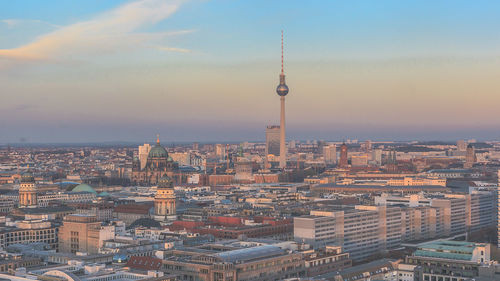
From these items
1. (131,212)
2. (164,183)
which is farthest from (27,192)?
(164,183)

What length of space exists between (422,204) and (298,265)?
4599 centimetres

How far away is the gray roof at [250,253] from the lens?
65375 millimetres

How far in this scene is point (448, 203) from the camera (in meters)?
108

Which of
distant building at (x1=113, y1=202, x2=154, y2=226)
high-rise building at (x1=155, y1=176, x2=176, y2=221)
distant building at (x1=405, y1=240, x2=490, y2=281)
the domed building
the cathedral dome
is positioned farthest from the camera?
the domed building

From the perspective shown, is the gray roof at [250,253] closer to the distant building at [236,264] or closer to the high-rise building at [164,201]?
the distant building at [236,264]

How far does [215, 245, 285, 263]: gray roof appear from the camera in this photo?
65375 mm

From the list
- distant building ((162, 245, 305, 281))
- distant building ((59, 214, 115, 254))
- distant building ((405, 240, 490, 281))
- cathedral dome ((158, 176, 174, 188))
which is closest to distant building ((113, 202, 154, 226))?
cathedral dome ((158, 176, 174, 188))

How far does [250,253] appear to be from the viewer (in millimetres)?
67875

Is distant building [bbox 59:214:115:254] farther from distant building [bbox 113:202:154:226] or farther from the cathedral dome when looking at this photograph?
distant building [bbox 113:202:154:226]

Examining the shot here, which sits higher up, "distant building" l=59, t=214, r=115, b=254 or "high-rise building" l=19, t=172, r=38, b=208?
"high-rise building" l=19, t=172, r=38, b=208

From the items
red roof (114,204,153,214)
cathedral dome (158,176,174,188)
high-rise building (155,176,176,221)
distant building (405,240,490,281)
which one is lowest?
distant building (405,240,490,281)

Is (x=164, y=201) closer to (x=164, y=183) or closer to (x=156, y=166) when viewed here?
(x=164, y=183)

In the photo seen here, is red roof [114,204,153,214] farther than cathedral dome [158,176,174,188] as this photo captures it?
Yes

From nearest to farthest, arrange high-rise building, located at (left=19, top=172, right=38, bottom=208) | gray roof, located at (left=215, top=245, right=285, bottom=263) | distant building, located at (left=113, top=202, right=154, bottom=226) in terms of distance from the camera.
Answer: gray roof, located at (left=215, top=245, right=285, bottom=263) < distant building, located at (left=113, top=202, right=154, bottom=226) < high-rise building, located at (left=19, top=172, right=38, bottom=208)
